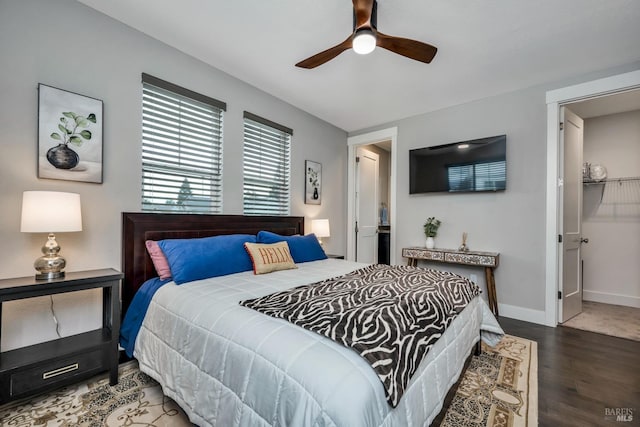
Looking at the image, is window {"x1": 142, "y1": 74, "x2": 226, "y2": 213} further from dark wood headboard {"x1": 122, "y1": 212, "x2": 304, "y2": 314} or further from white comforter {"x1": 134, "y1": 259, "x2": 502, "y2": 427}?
white comforter {"x1": 134, "y1": 259, "x2": 502, "y2": 427}

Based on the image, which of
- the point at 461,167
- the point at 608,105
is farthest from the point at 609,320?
the point at 608,105

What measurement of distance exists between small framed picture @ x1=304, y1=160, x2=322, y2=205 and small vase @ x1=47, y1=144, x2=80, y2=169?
2.51 metres

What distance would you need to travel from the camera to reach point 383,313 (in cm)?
131

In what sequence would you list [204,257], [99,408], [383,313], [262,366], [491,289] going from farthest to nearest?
[491,289] < [204,257] < [99,408] < [383,313] < [262,366]

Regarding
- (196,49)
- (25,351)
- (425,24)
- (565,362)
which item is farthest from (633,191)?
(25,351)

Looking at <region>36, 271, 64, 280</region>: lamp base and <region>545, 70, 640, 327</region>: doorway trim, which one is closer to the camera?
<region>36, 271, 64, 280</region>: lamp base

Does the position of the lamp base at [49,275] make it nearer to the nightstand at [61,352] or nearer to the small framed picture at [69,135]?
the nightstand at [61,352]

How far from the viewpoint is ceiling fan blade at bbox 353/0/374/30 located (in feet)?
5.58

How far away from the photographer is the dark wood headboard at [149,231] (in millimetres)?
2240

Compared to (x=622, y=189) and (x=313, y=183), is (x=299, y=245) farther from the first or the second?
(x=622, y=189)

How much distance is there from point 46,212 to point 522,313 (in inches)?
174

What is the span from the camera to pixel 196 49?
2598 mm

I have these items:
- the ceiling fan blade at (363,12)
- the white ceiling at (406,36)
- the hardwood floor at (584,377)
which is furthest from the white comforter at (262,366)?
the white ceiling at (406,36)

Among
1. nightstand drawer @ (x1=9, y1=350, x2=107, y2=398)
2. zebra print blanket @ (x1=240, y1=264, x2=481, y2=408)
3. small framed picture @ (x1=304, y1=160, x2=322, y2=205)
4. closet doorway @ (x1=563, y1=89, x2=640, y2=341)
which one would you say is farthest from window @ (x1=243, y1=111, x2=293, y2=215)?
closet doorway @ (x1=563, y1=89, x2=640, y2=341)
